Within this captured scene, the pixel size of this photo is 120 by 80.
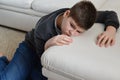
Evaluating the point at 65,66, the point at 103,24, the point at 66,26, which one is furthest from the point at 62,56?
the point at 103,24

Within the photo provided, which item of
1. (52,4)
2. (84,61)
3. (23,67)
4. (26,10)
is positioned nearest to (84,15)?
(84,61)

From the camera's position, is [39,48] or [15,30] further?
[15,30]

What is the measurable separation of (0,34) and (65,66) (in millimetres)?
1251

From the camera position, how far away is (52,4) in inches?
65.1

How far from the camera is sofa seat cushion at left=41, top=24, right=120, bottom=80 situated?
85 centimetres

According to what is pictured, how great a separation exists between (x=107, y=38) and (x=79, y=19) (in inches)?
6.7

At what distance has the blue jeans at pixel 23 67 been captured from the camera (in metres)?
1.24

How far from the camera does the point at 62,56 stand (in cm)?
93

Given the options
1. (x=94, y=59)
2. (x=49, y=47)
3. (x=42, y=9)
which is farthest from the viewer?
(x=42, y=9)

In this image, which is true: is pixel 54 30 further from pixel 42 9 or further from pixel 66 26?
pixel 42 9

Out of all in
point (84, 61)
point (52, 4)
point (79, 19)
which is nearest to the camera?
point (84, 61)

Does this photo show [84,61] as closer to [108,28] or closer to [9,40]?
[108,28]

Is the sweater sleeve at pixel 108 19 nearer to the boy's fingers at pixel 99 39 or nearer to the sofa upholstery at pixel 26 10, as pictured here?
the boy's fingers at pixel 99 39

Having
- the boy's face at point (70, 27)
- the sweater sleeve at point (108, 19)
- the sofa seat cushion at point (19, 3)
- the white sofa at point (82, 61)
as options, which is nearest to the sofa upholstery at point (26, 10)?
the sofa seat cushion at point (19, 3)
